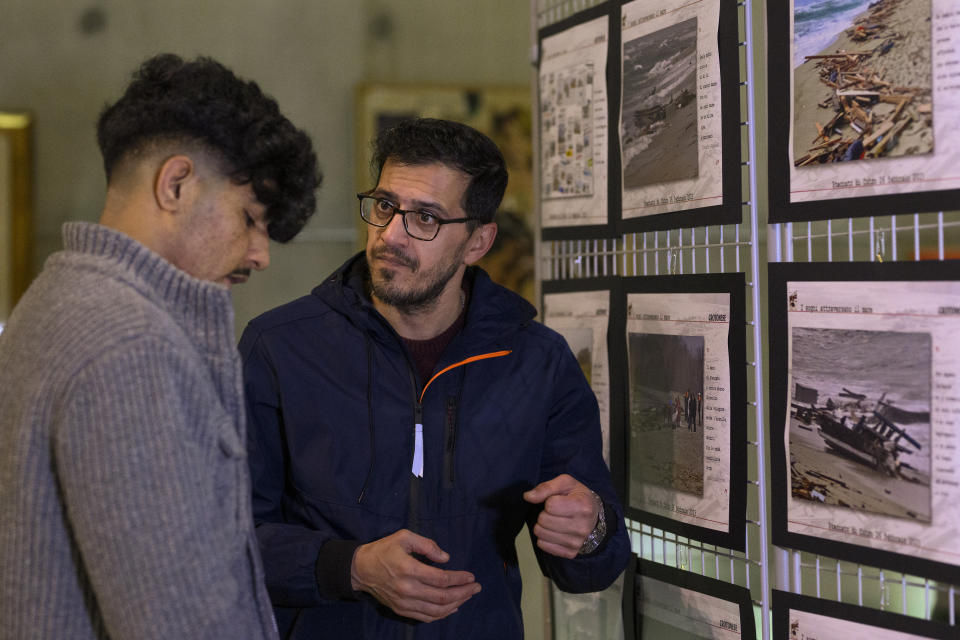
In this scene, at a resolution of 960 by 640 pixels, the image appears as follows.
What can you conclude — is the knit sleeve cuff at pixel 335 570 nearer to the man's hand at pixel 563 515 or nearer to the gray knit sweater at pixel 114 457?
the man's hand at pixel 563 515

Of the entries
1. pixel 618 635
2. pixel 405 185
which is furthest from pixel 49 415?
pixel 618 635

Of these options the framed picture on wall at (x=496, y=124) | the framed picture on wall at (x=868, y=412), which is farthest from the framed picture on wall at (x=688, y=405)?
the framed picture on wall at (x=496, y=124)

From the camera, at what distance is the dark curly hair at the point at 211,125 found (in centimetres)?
118

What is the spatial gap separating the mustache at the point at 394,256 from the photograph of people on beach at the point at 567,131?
45 centimetres

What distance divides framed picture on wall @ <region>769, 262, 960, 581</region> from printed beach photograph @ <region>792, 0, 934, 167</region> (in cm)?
19

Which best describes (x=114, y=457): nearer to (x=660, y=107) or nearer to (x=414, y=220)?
(x=414, y=220)

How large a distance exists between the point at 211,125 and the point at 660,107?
1.05 metres

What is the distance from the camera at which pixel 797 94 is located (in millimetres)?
1603

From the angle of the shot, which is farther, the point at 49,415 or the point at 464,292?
the point at 464,292

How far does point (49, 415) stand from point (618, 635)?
1.47 meters

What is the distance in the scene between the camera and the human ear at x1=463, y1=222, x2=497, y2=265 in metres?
2.17

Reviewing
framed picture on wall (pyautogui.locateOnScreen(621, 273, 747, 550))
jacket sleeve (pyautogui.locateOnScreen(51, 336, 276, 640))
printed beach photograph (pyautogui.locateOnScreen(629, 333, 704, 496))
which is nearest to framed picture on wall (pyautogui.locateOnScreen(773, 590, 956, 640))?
framed picture on wall (pyautogui.locateOnScreen(621, 273, 747, 550))

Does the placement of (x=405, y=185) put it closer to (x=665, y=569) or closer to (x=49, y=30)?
(x=665, y=569)

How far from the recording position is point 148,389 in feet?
3.32
